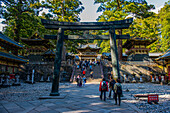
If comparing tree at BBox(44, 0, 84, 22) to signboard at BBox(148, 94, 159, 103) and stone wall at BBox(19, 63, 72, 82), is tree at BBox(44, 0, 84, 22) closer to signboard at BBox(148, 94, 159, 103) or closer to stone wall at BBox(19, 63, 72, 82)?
stone wall at BBox(19, 63, 72, 82)

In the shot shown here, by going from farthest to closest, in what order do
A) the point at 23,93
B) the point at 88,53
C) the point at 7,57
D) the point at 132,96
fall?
the point at 88,53 → the point at 7,57 → the point at 23,93 → the point at 132,96

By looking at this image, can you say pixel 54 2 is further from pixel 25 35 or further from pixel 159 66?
pixel 159 66

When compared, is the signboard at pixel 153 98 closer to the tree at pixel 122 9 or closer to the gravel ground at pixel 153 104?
the gravel ground at pixel 153 104

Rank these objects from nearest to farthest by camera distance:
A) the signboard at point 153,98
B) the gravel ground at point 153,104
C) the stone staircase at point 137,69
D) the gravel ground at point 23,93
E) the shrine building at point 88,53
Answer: the gravel ground at point 153,104 → the signboard at point 153,98 → the gravel ground at point 23,93 → the stone staircase at point 137,69 → the shrine building at point 88,53

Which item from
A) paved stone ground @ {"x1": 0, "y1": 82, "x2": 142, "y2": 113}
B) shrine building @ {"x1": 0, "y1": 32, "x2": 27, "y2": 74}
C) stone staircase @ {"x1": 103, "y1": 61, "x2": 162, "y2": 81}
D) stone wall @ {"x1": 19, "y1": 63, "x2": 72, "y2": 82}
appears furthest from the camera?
stone wall @ {"x1": 19, "y1": 63, "x2": 72, "y2": 82}

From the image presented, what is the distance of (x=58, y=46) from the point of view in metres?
7.90

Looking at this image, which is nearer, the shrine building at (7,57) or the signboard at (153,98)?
the signboard at (153,98)

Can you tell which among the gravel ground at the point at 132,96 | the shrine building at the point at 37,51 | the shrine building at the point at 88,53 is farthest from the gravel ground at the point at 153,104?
the shrine building at the point at 88,53

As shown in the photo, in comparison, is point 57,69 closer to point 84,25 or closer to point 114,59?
point 84,25

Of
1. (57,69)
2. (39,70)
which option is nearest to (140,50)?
(39,70)

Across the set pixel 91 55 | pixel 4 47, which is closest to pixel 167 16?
pixel 91 55

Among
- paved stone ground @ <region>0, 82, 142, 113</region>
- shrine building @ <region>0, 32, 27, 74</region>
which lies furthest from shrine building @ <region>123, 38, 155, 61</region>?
paved stone ground @ <region>0, 82, 142, 113</region>

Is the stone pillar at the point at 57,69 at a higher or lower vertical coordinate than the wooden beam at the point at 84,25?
lower

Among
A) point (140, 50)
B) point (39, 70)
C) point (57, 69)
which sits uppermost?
point (140, 50)
